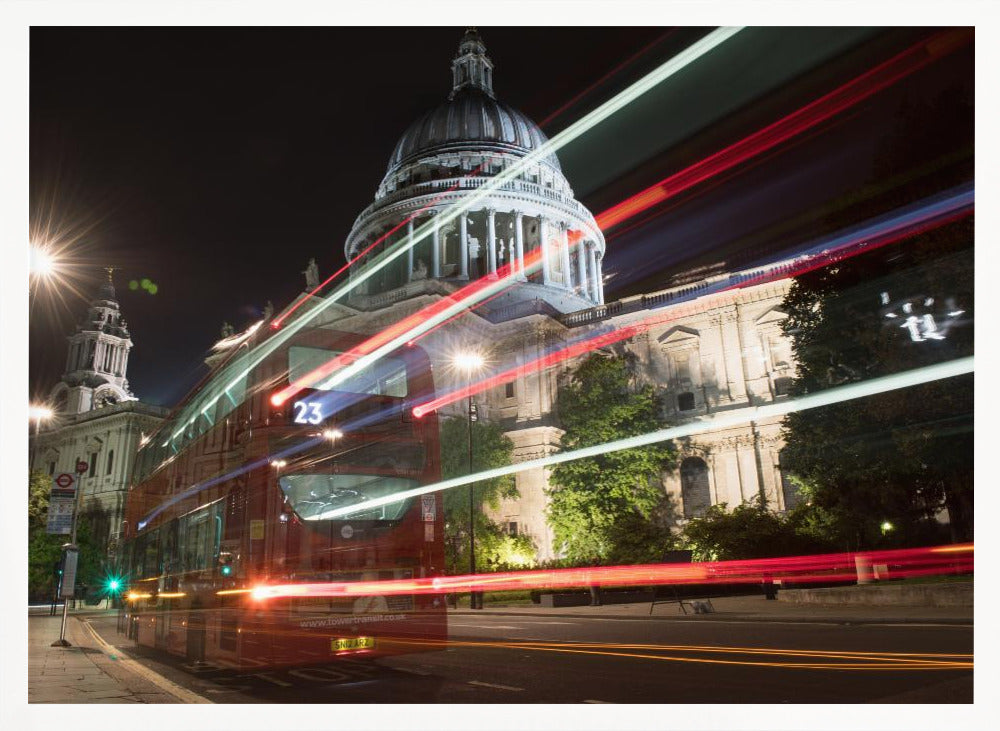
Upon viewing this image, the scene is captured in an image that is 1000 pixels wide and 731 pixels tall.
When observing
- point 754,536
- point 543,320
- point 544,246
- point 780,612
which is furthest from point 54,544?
point 780,612

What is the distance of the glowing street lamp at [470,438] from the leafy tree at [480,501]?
2.18 feet

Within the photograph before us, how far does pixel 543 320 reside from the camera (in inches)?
1935

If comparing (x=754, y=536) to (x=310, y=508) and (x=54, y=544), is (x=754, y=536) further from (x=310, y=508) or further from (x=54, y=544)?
(x=54, y=544)

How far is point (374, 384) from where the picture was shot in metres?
9.85

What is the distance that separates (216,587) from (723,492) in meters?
37.5

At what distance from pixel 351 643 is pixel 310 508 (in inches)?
67.2

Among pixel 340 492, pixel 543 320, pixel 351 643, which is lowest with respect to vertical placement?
pixel 351 643

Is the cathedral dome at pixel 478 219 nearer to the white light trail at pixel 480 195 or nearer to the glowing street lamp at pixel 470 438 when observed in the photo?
the white light trail at pixel 480 195

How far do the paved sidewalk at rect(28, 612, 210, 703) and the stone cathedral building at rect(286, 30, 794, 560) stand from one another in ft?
91.7

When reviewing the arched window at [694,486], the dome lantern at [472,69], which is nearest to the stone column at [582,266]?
the dome lantern at [472,69]

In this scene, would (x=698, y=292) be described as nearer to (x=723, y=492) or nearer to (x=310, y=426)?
(x=723, y=492)

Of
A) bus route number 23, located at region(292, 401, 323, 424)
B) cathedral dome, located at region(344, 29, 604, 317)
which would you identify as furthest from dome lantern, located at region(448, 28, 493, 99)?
bus route number 23, located at region(292, 401, 323, 424)

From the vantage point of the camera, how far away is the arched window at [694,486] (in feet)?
144
